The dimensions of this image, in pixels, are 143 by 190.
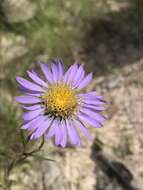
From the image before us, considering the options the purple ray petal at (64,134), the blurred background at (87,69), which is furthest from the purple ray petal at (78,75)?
the blurred background at (87,69)

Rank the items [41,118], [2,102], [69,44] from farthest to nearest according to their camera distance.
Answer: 1. [69,44]
2. [2,102]
3. [41,118]

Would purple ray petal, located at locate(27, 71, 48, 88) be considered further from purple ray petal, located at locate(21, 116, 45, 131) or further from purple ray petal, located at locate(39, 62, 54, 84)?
purple ray petal, located at locate(21, 116, 45, 131)

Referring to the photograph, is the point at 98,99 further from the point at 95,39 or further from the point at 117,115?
the point at 95,39

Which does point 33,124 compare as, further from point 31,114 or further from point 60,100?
point 60,100

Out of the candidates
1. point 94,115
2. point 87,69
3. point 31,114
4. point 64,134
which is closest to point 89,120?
point 94,115

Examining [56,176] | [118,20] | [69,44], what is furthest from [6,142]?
[118,20]

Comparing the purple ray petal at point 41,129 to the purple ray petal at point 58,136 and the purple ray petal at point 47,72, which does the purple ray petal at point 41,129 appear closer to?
the purple ray petal at point 58,136
